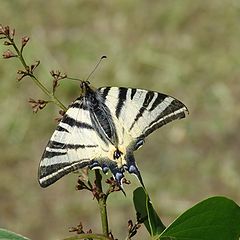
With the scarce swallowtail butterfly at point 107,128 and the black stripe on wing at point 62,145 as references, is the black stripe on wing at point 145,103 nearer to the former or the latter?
the scarce swallowtail butterfly at point 107,128

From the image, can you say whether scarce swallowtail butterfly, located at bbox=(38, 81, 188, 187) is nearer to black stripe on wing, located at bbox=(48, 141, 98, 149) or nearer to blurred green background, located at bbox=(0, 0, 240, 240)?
black stripe on wing, located at bbox=(48, 141, 98, 149)

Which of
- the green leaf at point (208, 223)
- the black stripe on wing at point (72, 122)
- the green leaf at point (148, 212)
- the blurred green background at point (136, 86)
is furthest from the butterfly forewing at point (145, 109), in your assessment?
the blurred green background at point (136, 86)

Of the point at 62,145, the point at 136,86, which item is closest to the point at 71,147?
the point at 62,145

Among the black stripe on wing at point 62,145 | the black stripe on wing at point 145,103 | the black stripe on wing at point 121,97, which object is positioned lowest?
the black stripe on wing at point 62,145

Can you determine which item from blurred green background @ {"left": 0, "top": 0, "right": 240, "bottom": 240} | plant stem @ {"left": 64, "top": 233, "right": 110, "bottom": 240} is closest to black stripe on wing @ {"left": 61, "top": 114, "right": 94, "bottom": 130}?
plant stem @ {"left": 64, "top": 233, "right": 110, "bottom": 240}

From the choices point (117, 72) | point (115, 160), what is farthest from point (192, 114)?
point (115, 160)
